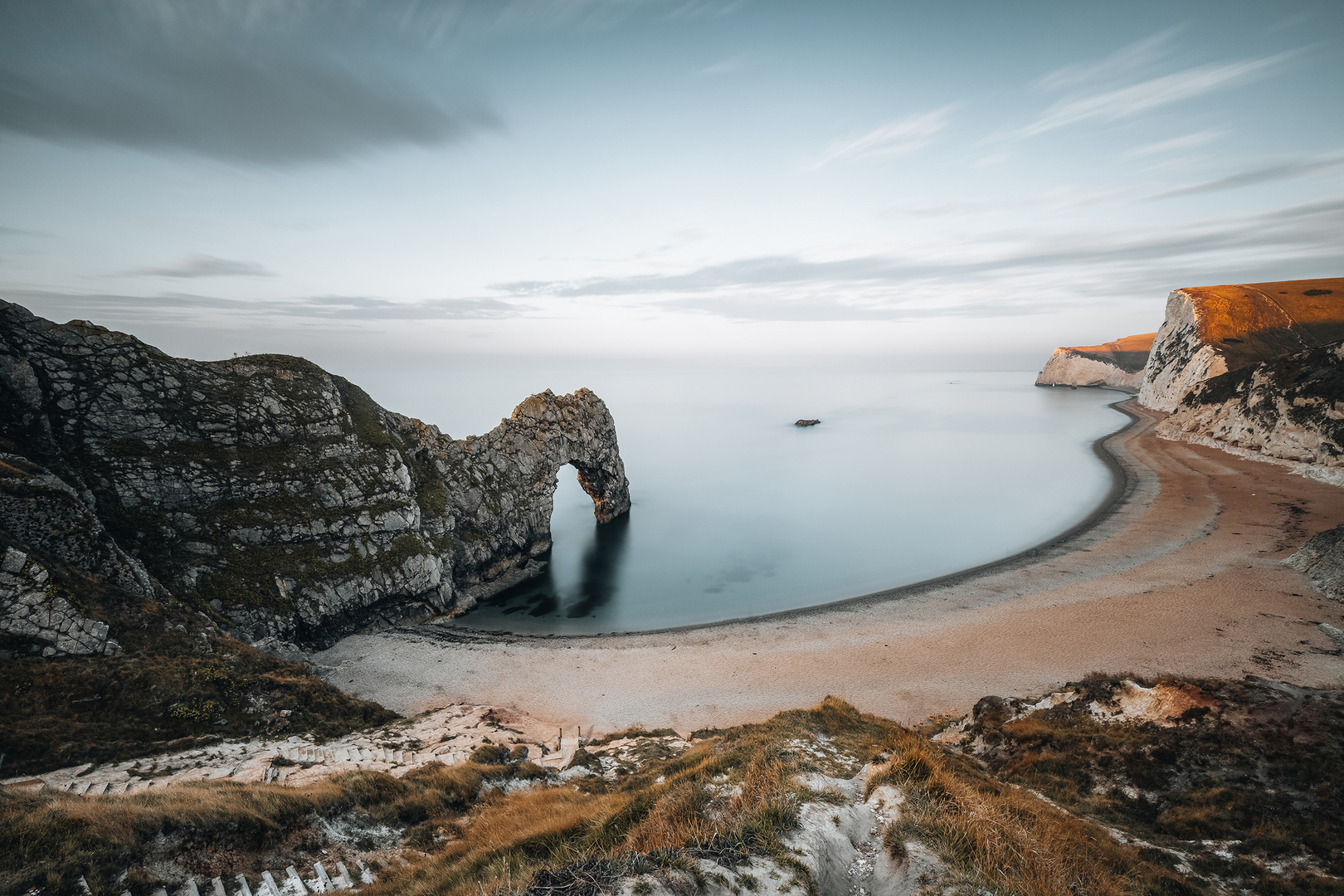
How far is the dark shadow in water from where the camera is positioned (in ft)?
98.7

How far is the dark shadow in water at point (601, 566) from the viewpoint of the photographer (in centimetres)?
3008

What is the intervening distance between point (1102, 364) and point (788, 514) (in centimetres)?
16830

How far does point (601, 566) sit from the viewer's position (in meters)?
35.6

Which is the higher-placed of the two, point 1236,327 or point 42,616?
point 1236,327

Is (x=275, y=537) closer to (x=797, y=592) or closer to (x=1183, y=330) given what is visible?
(x=797, y=592)

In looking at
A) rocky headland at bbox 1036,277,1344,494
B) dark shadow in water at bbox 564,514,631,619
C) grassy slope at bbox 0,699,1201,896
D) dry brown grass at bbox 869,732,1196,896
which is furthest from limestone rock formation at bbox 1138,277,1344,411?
grassy slope at bbox 0,699,1201,896

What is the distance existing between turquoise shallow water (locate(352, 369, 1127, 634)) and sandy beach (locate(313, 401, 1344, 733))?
3.94 metres

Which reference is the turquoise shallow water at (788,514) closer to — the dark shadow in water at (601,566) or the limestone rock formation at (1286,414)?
the dark shadow in water at (601,566)

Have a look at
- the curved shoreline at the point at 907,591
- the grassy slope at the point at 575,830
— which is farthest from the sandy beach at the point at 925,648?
the grassy slope at the point at 575,830

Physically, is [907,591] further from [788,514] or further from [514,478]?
[514,478]

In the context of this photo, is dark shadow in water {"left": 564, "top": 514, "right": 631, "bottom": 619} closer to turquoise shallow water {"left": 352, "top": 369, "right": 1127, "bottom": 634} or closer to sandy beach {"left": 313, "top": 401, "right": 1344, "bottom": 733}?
turquoise shallow water {"left": 352, "top": 369, "right": 1127, "bottom": 634}

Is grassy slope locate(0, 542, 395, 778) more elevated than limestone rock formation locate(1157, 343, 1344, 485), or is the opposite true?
→ limestone rock formation locate(1157, 343, 1344, 485)

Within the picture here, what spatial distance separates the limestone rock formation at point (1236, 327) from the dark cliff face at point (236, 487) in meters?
102

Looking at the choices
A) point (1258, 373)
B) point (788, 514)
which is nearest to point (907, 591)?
point (788, 514)
